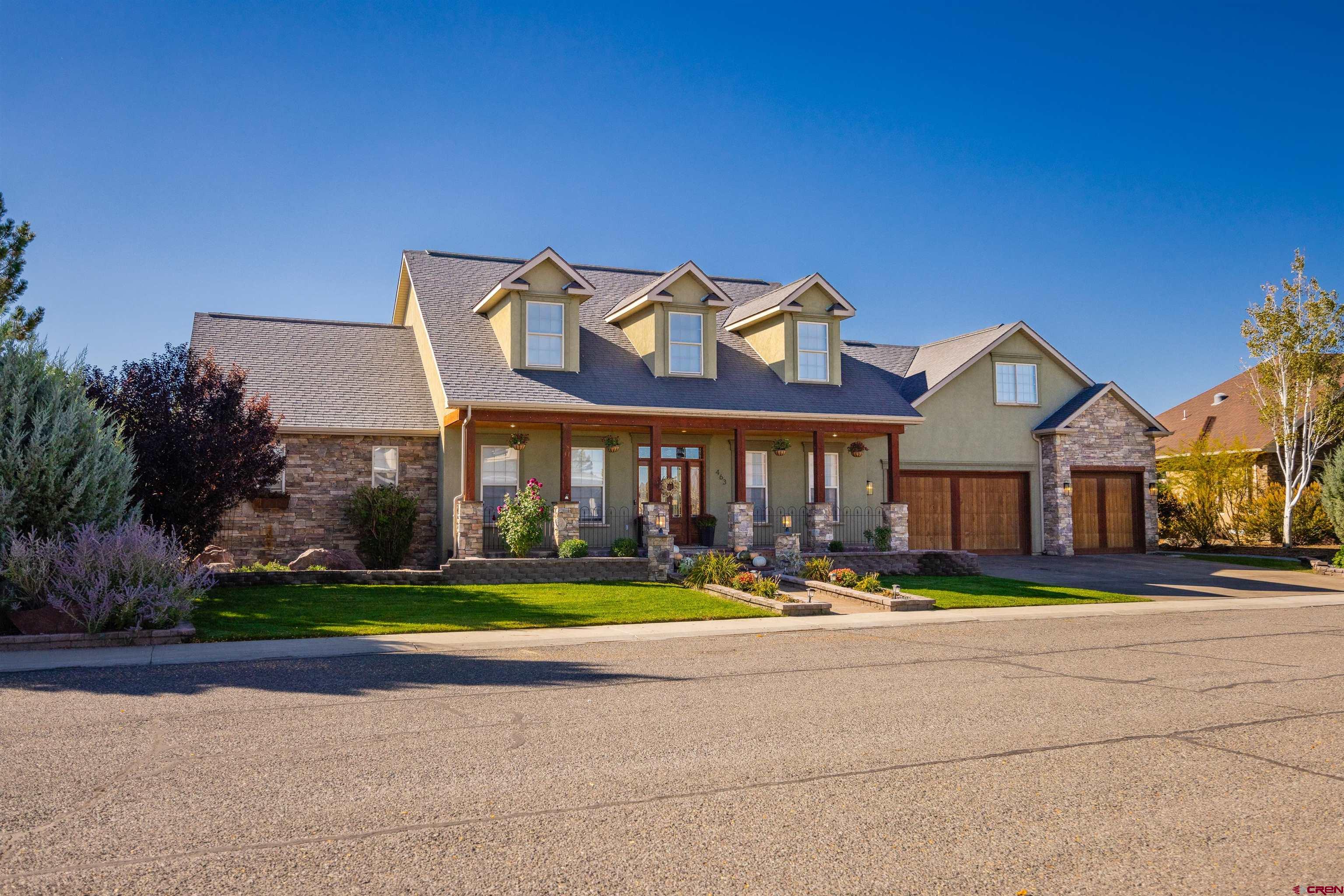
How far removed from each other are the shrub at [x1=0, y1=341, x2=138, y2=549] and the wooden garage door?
24.8 meters

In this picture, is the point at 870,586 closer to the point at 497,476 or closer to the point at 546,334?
the point at 497,476

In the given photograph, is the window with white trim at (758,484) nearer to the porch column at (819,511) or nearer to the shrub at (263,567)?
the porch column at (819,511)

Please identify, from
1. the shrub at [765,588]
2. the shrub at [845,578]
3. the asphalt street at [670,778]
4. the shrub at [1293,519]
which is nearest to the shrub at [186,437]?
the asphalt street at [670,778]

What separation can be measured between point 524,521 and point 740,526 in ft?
16.8

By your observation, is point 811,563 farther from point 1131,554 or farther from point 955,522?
point 1131,554

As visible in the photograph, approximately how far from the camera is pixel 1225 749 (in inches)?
265

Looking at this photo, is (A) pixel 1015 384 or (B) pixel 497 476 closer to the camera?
(B) pixel 497 476

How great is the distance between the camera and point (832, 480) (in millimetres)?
25000

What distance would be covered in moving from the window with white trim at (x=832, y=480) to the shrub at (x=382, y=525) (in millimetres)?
10158

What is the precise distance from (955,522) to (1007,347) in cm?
551

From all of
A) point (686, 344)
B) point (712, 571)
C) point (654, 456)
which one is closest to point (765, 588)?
point (712, 571)

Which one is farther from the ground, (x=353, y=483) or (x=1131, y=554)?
(x=353, y=483)

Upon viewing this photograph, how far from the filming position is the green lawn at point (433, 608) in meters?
12.8

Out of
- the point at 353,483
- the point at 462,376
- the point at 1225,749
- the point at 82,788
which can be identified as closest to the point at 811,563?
the point at 462,376
